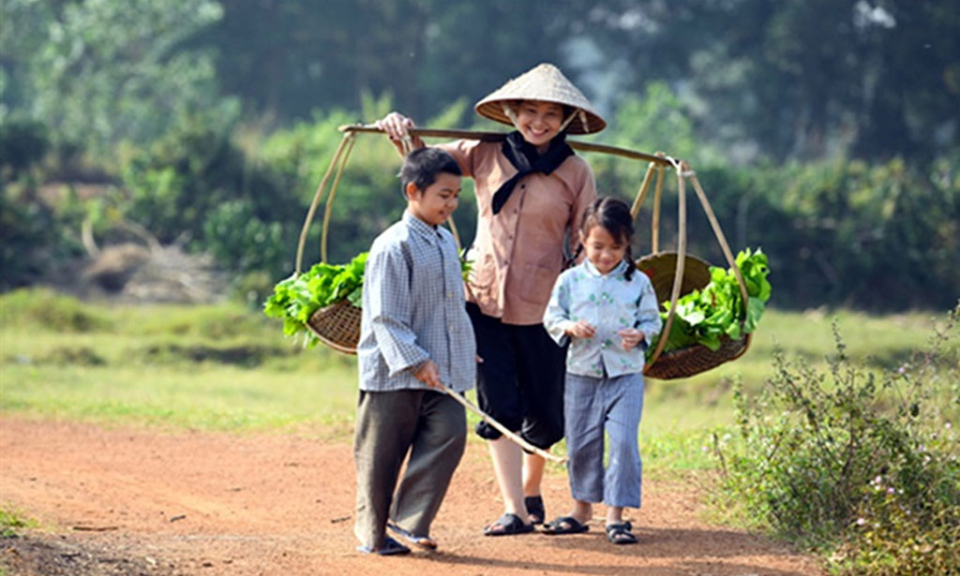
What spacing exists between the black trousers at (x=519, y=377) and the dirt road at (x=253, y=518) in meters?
0.46

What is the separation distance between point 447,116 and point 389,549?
58.0 feet

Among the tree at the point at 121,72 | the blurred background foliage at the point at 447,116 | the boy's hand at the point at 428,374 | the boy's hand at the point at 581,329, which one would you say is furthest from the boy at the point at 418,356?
the tree at the point at 121,72

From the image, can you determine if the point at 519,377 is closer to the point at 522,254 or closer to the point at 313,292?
the point at 522,254

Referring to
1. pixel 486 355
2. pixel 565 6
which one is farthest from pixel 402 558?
pixel 565 6

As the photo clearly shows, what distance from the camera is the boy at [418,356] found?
518 cm

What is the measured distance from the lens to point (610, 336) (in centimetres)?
544

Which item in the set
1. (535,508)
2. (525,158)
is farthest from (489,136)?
(535,508)

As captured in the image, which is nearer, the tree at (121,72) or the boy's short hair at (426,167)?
the boy's short hair at (426,167)

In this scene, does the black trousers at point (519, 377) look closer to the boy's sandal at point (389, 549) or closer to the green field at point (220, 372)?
the boy's sandal at point (389, 549)

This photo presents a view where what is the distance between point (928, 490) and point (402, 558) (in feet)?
6.99

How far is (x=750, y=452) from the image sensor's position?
6.33 m

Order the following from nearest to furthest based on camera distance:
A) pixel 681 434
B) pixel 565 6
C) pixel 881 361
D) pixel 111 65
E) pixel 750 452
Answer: pixel 750 452
pixel 681 434
pixel 881 361
pixel 111 65
pixel 565 6

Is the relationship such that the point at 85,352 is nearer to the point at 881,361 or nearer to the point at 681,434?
the point at 681,434

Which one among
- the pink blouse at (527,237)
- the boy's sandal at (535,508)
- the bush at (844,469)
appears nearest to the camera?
the bush at (844,469)
